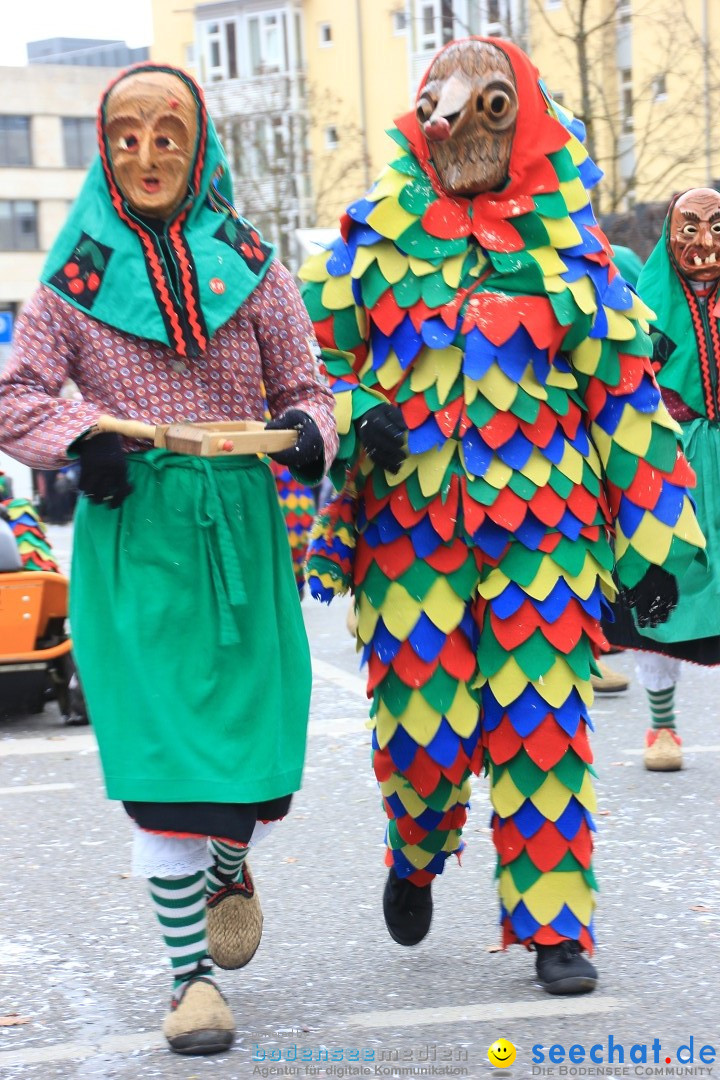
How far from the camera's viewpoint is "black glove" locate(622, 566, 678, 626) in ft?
12.6

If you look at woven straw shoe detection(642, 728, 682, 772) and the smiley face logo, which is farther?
woven straw shoe detection(642, 728, 682, 772)

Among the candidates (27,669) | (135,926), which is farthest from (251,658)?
(27,669)

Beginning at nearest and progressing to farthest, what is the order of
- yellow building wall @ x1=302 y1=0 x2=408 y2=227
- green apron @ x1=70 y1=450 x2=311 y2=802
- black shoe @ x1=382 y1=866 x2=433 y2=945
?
green apron @ x1=70 y1=450 x2=311 y2=802 → black shoe @ x1=382 y1=866 x2=433 y2=945 → yellow building wall @ x1=302 y1=0 x2=408 y2=227

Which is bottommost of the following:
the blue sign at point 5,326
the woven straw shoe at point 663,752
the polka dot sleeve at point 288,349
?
the woven straw shoe at point 663,752

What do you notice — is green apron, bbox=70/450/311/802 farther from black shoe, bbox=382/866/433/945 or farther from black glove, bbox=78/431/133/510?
black shoe, bbox=382/866/433/945

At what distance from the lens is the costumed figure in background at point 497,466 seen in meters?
3.64

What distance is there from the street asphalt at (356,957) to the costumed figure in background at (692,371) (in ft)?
1.79

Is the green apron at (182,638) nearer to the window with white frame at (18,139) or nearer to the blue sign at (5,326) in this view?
the blue sign at (5,326)

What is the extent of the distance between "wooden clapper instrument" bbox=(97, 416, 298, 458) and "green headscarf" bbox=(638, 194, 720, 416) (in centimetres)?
278

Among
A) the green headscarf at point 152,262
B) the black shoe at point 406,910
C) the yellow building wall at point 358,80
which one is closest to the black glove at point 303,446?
the green headscarf at point 152,262

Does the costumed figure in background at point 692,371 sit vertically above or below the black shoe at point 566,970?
above

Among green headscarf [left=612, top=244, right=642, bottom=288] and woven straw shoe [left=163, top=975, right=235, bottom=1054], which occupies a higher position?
green headscarf [left=612, top=244, right=642, bottom=288]

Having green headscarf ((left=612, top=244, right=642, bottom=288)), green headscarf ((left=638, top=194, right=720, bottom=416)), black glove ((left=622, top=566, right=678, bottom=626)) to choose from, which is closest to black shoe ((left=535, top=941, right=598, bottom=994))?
black glove ((left=622, top=566, right=678, bottom=626))

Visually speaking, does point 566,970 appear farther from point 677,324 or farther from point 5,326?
point 5,326
